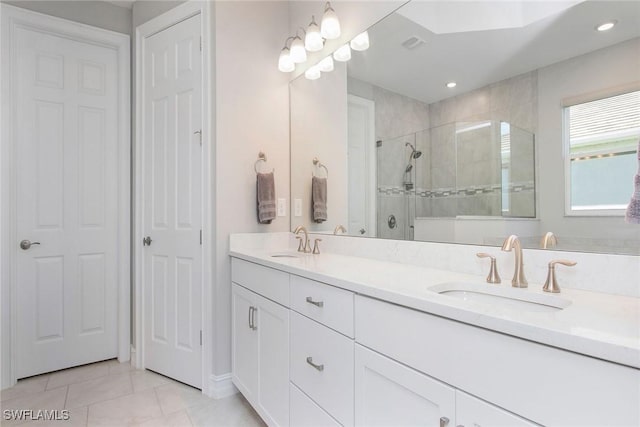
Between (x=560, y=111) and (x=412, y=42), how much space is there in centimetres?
77

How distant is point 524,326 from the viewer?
25.0 inches

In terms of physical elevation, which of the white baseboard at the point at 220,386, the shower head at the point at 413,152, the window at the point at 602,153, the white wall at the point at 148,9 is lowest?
the white baseboard at the point at 220,386

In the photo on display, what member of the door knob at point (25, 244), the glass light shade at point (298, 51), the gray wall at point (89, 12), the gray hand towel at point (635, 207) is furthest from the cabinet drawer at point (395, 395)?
the gray wall at point (89, 12)

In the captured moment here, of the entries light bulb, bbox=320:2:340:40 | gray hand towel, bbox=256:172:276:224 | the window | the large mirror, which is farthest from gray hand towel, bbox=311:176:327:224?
the window

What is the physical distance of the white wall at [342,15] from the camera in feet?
5.54

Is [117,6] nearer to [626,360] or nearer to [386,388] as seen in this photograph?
[386,388]

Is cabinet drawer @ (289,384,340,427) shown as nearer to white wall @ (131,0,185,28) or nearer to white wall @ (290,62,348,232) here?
white wall @ (290,62,348,232)

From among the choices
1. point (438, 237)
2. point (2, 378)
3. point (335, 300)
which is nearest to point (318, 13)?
point (438, 237)

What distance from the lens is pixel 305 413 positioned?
1.27 metres

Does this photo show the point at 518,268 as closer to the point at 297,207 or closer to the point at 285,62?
the point at 297,207

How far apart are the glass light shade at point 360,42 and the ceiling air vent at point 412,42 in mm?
258

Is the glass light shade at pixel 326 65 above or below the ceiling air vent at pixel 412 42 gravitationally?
above

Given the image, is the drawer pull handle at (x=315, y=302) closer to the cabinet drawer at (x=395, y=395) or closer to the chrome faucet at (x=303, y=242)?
the cabinet drawer at (x=395, y=395)

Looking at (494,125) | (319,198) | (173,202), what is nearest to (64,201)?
(173,202)
